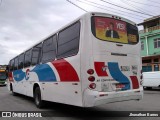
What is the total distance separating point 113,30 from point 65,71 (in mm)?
2065

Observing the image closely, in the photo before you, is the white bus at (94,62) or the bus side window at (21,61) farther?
the bus side window at (21,61)

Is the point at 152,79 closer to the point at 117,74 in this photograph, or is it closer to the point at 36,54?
the point at 36,54

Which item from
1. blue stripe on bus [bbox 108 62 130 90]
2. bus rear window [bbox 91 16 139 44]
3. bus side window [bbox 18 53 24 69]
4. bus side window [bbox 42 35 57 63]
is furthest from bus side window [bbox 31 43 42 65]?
blue stripe on bus [bbox 108 62 130 90]

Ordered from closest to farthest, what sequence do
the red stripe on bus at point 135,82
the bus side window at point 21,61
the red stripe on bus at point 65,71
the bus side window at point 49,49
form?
the red stripe on bus at point 65,71 → the red stripe on bus at point 135,82 → the bus side window at point 49,49 → the bus side window at point 21,61

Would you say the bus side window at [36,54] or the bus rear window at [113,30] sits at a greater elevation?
the bus rear window at [113,30]

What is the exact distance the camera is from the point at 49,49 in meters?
10.4

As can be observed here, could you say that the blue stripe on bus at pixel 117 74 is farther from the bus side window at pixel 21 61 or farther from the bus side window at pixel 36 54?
the bus side window at pixel 21 61

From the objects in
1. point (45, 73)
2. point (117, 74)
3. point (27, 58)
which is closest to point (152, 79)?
point (27, 58)

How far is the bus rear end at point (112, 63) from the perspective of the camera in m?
7.55

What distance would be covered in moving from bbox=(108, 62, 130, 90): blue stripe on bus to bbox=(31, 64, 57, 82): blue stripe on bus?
2394 mm

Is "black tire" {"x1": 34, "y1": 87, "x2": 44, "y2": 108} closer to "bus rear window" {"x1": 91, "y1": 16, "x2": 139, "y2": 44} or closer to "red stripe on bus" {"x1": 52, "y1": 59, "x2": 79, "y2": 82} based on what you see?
"red stripe on bus" {"x1": 52, "y1": 59, "x2": 79, "y2": 82}

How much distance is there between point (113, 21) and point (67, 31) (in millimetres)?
1623

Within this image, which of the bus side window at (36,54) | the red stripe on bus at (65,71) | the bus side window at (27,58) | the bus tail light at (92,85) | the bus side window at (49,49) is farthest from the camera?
the bus side window at (27,58)

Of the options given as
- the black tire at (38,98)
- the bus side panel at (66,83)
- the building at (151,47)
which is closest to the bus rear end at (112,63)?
the bus side panel at (66,83)
